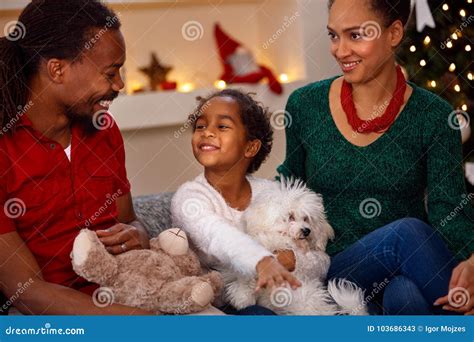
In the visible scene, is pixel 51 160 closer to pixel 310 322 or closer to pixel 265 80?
pixel 310 322

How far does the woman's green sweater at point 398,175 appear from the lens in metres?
1.28

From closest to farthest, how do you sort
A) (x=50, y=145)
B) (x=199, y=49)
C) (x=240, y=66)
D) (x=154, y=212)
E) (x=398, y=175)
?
(x=50, y=145), (x=398, y=175), (x=154, y=212), (x=240, y=66), (x=199, y=49)

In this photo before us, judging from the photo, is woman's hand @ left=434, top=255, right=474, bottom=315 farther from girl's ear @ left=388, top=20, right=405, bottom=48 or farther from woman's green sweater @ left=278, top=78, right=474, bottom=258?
girl's ear @ left=388, top=20, right=405, bottom=48

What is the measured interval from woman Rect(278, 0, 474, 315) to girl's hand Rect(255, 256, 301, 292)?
0.66 feet

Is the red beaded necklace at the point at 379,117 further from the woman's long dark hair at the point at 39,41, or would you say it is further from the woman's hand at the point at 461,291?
the woman's long dark hair at the point at 39,41

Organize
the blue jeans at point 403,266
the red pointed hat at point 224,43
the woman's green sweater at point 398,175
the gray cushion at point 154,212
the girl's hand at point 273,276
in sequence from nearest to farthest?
1. the girl's hand at point 273,276
2. the blue jeans at point 403,266
3. the woman's green sweater at point 398,175
4. the gray cushion at point 154,212
5. the red pointed hat at point 224,43

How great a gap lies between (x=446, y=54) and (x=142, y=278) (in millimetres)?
1032

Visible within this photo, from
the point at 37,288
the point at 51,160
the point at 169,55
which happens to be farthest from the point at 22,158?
the point at 169,55

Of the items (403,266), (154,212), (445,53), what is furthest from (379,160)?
(445,53)

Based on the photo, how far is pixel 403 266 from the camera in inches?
47.4

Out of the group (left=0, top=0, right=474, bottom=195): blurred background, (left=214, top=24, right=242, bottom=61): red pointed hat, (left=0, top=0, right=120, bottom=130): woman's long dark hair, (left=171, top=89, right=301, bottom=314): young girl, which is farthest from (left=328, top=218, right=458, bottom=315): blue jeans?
(left=214, top=24, right=242, bottom=61): red pointed hat

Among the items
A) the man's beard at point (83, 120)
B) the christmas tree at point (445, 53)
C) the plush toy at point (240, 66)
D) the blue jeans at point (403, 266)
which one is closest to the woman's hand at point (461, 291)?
the blue jeans at point (403, 266)

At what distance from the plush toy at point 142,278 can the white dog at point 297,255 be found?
0.06m

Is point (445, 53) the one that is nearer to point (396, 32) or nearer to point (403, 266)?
point (396, 32)
